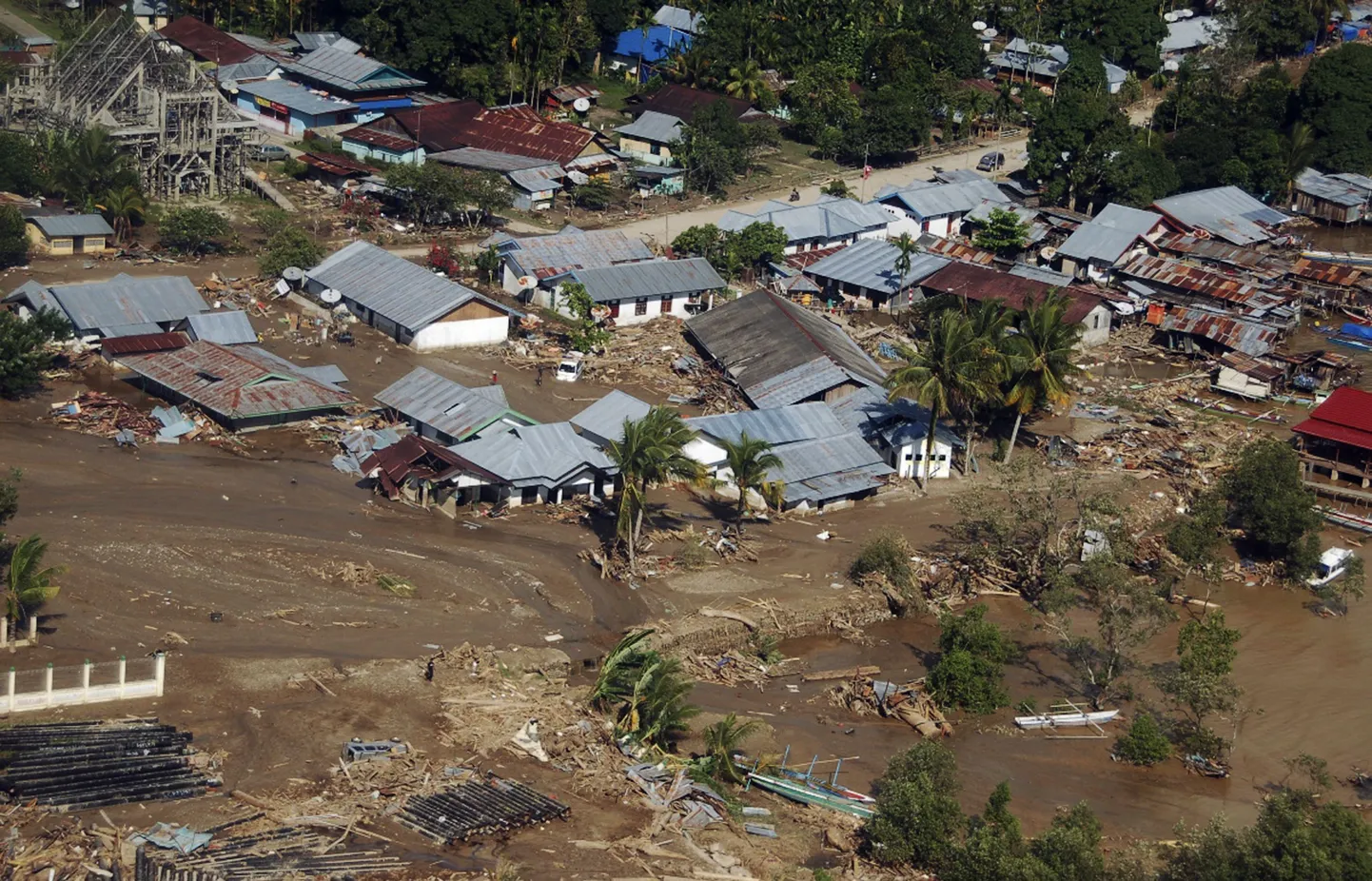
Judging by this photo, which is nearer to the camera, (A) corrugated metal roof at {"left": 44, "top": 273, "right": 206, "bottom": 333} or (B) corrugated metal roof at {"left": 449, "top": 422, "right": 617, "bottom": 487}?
(B) corrugated metal roof at {"left": 449, "top": 422, "right": 617, "bottom": 487}

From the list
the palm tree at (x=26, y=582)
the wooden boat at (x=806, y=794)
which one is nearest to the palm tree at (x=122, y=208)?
the palm tree at (x=26, y=582)

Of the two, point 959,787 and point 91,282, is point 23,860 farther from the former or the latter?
point 91,282

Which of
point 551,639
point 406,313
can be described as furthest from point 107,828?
point 406,313

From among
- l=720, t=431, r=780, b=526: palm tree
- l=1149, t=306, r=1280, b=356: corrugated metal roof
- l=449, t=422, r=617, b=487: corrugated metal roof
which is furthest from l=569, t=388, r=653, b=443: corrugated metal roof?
l=1149, t=306, r=1280, b=356: corrugated metal roof

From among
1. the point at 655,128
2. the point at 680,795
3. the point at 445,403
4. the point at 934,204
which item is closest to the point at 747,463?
the point at 445,403

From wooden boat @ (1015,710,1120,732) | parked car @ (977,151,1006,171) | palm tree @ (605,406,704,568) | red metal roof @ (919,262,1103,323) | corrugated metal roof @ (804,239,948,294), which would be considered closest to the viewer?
wooden boat @ (1015,710,1120,732)

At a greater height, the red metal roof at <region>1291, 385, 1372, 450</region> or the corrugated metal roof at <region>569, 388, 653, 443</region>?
the red metal roof at <region>1291, 385, 1372, 450</region>

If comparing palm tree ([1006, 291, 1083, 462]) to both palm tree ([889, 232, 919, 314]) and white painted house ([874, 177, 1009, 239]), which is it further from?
white painted house ([874, 177, 1009, 239])
